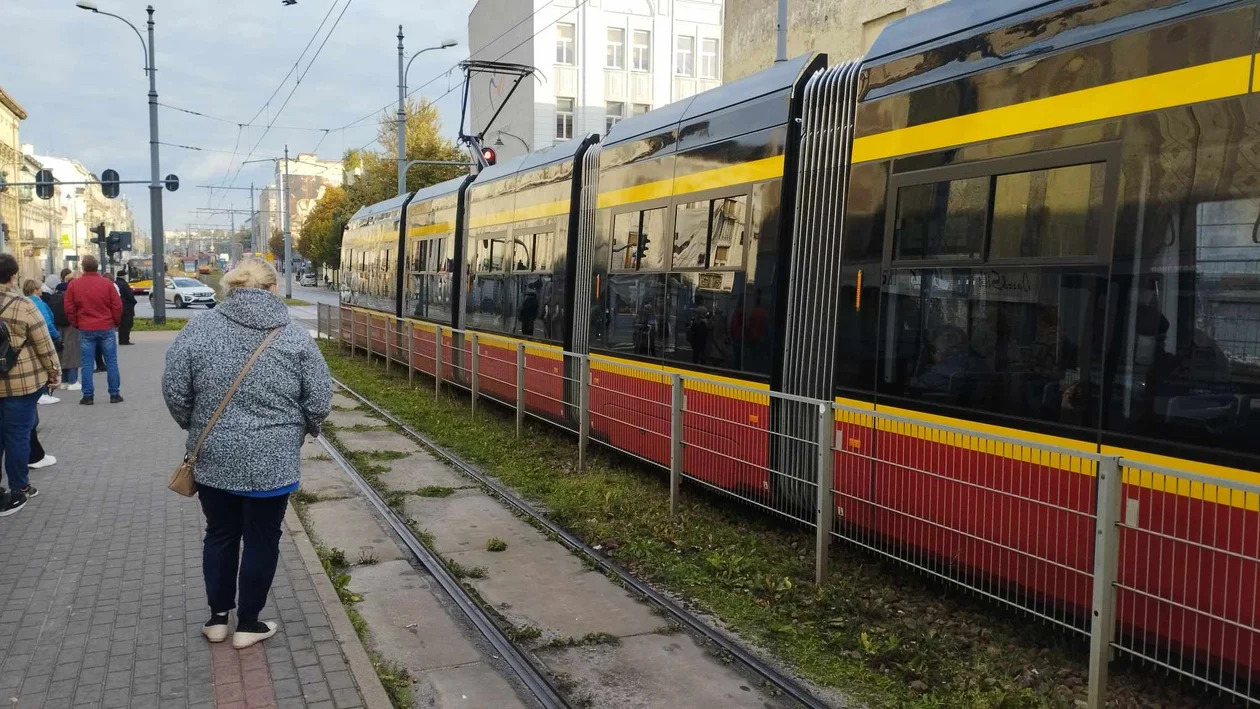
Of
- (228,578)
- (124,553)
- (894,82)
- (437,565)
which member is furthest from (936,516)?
(124,553)

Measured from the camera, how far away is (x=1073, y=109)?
4.55 metres

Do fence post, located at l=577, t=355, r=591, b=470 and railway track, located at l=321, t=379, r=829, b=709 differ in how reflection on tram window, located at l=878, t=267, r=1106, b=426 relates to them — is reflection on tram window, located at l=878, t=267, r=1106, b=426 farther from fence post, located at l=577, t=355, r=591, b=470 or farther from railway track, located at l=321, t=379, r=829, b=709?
fence post, located at l=577, t=355, r=591, b=470

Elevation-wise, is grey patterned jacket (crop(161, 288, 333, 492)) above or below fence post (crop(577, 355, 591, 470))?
above

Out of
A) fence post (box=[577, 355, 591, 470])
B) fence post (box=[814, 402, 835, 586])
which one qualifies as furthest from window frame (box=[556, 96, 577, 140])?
fence post (box=[814, 402, 835, 586])

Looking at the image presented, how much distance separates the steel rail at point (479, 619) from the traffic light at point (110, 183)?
23706mm

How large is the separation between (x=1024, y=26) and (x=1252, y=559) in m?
2.66

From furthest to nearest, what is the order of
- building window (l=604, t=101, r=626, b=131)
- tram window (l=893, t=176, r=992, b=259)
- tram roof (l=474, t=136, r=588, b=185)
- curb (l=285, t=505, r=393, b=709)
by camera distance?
building window (l=604, t=101, r=626, b=131) < tram roof (l=474, t=136, r=588, b=185) < tram window (l=893, t=176, r=992, b=259) < curb (l=285, t=505, r=393, b=709)

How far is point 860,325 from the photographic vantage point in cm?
584

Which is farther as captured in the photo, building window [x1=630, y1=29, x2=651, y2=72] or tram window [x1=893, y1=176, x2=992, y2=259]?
building window [x1=630, y1=29, x2=651, y2=72]

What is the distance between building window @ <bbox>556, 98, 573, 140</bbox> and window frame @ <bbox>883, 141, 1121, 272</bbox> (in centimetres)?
3821

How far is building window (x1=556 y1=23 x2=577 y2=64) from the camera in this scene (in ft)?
139

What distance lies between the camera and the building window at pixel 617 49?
143 ft

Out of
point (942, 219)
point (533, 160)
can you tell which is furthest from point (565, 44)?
point (942, 219)

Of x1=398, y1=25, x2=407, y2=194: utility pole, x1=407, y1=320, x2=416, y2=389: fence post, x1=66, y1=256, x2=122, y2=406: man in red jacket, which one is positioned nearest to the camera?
x1=66, y1=256, x2=122, y2=406: man in red jacket
